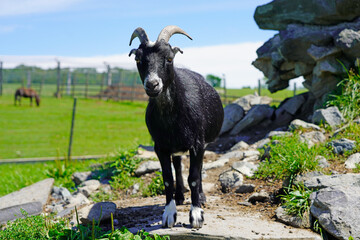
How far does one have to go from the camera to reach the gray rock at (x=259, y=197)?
219 inches

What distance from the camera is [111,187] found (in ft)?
26.0

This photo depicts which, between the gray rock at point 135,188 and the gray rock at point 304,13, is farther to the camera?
the gray rock at point 304,13

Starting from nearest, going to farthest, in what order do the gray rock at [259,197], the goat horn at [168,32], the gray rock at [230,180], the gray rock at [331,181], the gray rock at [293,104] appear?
1. the goat horn at [168,32]
2. the gray rock at [331,181]
3. the gray rock at [259,197]
4. the gray rock at [230,180]
5. the gray rock at [293,104]

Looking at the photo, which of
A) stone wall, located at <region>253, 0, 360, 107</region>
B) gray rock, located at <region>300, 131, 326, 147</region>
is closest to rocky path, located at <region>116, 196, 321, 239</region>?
gray rock, located at <region>300, 131, 326, 147</region>

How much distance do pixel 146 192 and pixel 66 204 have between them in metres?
1.52

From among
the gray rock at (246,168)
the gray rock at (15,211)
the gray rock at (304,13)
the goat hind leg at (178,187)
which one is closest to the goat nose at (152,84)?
the goat hind leg at (178,187)

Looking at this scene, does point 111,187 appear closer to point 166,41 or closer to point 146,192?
point 146,192

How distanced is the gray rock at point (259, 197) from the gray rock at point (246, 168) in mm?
882

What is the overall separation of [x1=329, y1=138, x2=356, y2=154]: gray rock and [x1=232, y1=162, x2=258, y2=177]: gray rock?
132cm

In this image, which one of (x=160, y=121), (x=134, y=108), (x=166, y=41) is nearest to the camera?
(x=166, y=41)

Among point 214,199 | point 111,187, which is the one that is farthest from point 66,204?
point 214,199

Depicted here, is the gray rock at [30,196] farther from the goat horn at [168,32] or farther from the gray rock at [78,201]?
the goat horn at [168,32]

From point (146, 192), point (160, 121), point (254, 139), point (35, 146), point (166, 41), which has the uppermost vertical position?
point (166, 41)

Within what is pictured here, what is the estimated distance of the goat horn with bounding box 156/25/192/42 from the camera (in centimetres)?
455
